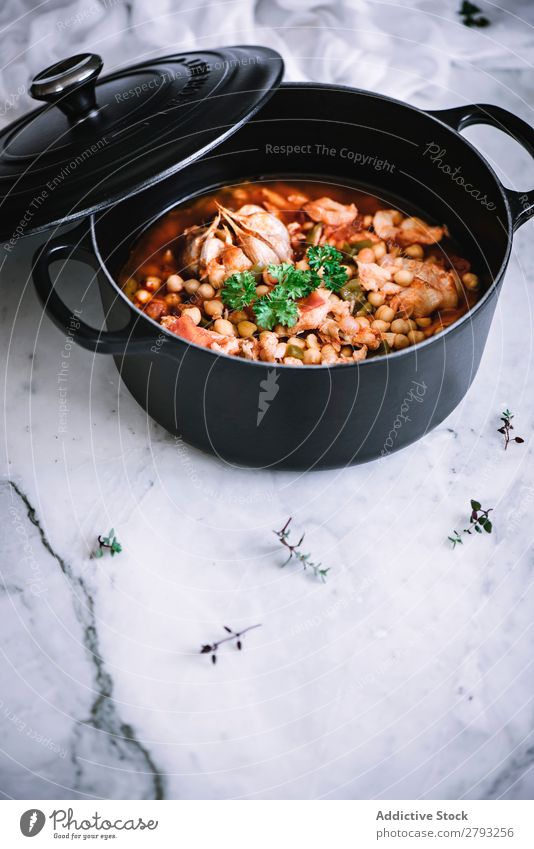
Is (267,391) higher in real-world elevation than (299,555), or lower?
higher

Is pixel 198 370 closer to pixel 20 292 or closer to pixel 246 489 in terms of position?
pixel 246 489

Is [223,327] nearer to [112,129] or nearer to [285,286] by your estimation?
[285,286]

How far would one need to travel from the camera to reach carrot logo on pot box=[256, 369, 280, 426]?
3.36ft

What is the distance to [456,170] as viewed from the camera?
55.3 inches

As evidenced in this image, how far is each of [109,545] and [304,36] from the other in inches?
47.8

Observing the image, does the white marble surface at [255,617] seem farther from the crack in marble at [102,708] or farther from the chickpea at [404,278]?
the chickpea at [404,278]

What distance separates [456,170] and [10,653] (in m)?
1.03

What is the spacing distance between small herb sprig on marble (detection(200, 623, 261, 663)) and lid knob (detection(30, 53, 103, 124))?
2.42 feet

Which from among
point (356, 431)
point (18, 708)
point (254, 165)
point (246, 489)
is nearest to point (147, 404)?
point (246, 489)

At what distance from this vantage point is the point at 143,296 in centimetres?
134

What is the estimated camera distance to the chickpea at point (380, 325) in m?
1.29

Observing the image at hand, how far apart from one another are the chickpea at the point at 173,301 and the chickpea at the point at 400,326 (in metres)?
0.34

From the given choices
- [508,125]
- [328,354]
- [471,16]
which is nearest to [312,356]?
[328,354]
